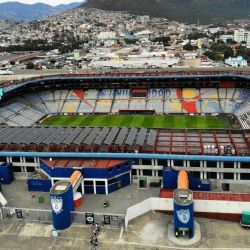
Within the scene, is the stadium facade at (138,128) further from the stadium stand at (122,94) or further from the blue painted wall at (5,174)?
the blue painted wall at (5,174)

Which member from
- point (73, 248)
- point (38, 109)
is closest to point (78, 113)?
point (38, 109)

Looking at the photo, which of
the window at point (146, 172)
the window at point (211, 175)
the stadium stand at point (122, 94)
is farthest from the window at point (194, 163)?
the stadium stand at point (122, 94)

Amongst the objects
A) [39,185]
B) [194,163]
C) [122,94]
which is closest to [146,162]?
[194,163]

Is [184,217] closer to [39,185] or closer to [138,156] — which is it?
[138,156]

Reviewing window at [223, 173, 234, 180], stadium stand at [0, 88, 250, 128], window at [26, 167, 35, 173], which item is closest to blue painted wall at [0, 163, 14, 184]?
window at [26, 167, 35, 173]

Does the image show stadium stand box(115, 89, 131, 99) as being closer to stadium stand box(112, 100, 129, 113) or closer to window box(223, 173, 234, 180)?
stadium stand box(112, 100, 129, 113)
